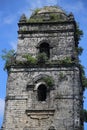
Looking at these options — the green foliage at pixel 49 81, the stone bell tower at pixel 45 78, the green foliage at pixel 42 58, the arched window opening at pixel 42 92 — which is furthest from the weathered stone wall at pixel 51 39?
the arched window opening at pixel 42 92

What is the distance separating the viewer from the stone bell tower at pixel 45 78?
18.8 metres

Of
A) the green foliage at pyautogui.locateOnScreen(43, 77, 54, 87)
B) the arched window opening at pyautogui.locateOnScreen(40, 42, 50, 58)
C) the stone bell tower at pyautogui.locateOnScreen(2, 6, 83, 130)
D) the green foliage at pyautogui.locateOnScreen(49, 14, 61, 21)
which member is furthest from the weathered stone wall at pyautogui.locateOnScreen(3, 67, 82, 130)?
the green foliage at pyautogui.locateOnScreen(49, 14, 61, 21)

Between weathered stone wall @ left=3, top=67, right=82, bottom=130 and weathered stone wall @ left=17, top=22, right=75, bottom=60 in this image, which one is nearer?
weathered stone wall @ left=3, top=67, right=82, bottom=130

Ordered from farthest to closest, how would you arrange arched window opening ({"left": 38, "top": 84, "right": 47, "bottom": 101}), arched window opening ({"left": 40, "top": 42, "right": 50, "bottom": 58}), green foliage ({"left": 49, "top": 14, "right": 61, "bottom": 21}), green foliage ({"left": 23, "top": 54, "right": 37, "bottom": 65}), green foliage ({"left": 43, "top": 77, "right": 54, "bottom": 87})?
green foliage ({"left": 49, "top": 14, "right": 61, "bottom": 21})
arched window opening ({"left": 40, "top": 42, "right": 50, "bottom": 58})
green foliage ({"left": 23, "top": 54, "right": 37, "bottom": 65})
arched window opening ({"left": 38, "top": 84, "right": 47, "bottom": 101})
green foliage ({"left": 43, "top": 77, "right": 54, "bottom": 87})

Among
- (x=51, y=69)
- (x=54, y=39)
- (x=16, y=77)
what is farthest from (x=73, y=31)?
(x=16, y=77)

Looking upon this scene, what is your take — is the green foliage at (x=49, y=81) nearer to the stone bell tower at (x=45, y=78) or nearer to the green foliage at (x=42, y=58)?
the stone bell tower at (x=45, y=78)

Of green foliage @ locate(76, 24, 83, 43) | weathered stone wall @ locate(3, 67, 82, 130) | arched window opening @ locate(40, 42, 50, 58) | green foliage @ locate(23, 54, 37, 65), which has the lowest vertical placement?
weathered stone wall @ locate(3, 67, 82, 130)

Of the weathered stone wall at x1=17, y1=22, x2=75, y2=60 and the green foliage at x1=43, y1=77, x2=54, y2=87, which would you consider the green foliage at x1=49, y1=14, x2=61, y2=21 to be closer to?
the weathered stone wall at x1=17, y1=22, x2=75, y2=60

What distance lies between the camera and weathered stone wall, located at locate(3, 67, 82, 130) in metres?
18.7

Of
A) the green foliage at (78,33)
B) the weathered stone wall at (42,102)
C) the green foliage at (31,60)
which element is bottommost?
the weathered stone wall at (42,102)

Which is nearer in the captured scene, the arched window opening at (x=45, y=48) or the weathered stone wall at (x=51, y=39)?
the weathered stone wall at (x=51, y=39)

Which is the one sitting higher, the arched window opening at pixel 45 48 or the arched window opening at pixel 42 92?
the arched window opening at pixel 45 48

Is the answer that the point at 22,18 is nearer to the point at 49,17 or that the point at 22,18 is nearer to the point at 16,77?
the point at 49,17

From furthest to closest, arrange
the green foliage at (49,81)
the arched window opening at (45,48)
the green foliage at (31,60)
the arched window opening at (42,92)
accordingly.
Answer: the arched window opening at (45,48), the green foliage at (31,60), the arched window opening at (42,92), the green foliage at (49,81)
